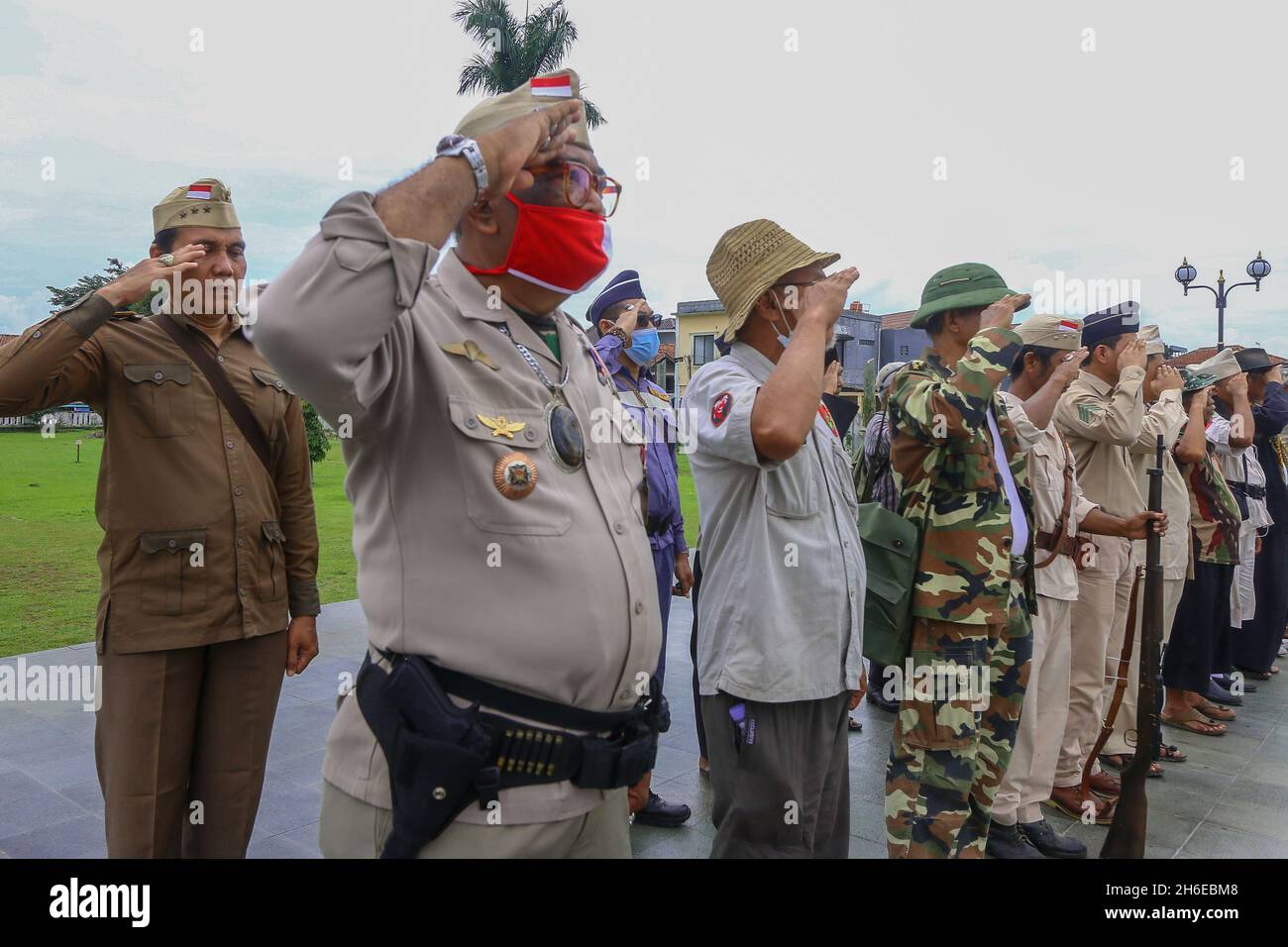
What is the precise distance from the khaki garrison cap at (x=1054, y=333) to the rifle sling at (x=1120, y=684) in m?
1.35

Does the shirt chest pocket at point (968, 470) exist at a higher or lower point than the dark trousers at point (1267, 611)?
higher

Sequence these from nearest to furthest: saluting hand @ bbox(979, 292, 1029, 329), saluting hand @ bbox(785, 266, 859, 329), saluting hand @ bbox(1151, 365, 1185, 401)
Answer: saluting hand @ bbox(785, 266, 859, 329), saluting hand @ bbox(979, 292, 1029, 329), saluting hand @ bbox(1151, 365, 1185, 401)

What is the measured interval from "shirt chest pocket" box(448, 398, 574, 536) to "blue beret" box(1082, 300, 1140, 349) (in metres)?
4.17

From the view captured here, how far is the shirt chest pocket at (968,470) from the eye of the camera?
3.19 meters

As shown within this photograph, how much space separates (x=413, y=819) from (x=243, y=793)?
167 centimetres

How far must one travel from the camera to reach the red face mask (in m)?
1.81

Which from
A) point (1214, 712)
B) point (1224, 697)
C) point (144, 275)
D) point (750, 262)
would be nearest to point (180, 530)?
point (144, 275)

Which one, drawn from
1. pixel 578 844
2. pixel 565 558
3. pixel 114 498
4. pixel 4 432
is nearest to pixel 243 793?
pixel 114 498

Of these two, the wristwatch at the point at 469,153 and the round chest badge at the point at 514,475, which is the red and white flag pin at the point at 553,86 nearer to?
the wristwatch at the point at 469,153

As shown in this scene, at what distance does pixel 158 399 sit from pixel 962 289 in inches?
116

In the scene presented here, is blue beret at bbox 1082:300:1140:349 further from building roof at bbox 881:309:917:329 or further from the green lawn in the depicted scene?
building roof at bbox 881:309:917:329

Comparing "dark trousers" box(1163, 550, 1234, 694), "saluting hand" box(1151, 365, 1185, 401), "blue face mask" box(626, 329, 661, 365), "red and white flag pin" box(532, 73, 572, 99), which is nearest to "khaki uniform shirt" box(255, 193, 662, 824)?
"red and white flag pin" box(532, 73, 572, 99)

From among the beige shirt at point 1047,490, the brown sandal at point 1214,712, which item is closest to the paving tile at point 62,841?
the beige shirt at point 1047,490

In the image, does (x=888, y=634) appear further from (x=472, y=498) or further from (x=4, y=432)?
(x=4, y=432)
